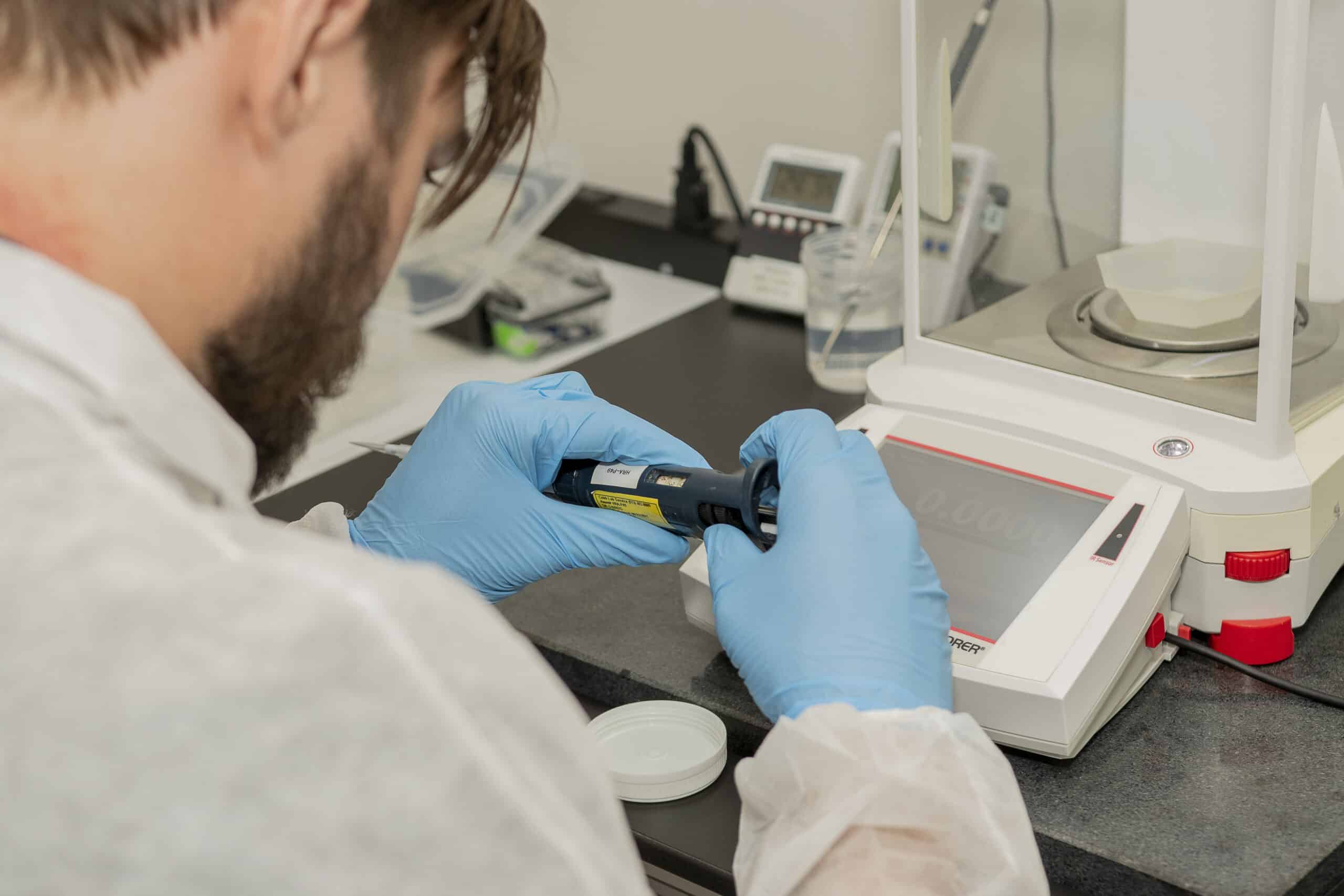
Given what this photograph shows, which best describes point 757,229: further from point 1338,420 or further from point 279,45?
point 279,45

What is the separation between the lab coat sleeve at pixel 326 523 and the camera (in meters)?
0.99

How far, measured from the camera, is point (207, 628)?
449mm

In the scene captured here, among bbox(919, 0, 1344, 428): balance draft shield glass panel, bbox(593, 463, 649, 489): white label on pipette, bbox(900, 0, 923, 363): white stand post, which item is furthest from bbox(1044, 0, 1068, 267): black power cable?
bbox(593, 463, 649, 489): white label on pipette

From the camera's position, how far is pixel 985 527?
95 centimetres

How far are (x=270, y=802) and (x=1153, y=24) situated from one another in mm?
984

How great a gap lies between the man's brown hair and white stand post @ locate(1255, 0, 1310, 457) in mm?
504

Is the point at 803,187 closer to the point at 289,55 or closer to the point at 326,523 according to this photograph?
the point at 326,523

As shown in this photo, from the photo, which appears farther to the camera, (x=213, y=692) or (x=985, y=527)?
(x=985, y=527)

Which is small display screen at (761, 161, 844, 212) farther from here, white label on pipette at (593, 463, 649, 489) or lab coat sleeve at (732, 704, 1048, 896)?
lab coat sleeve at (732, 704, 1048, 896)

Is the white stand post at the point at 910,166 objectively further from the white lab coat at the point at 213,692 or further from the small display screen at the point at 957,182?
the white lab coat at the point at 213,692

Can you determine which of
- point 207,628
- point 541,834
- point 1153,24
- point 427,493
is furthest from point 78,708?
point 1153,24

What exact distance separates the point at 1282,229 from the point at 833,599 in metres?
0.44

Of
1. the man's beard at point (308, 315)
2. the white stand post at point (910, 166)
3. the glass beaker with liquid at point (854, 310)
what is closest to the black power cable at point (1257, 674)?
the white stand post at point (910, 166)

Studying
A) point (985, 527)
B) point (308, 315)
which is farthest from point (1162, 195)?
point (308, 315)
